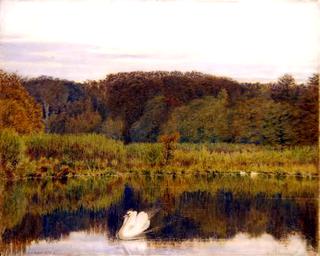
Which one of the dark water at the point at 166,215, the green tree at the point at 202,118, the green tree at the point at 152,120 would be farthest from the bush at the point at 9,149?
the green tree at the point at 202,118

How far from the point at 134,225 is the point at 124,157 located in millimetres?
407

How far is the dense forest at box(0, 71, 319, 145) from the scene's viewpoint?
4734 mm

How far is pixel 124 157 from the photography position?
15.9ft

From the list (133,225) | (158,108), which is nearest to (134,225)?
(133,225)

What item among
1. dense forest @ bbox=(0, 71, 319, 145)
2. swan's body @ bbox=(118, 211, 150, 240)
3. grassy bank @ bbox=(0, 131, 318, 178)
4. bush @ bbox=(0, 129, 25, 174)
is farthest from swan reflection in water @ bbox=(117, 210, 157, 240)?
bush @ bbox=(0, 129, 25, 174)

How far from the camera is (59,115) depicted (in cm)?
480

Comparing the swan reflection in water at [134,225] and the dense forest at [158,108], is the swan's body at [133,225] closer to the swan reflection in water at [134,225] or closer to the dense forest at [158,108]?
the swan reflection in water at [134,225]

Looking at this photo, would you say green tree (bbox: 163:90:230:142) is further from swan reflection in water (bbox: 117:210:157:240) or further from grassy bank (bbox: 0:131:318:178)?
swan reflection in water (bbox: 117:210:157:240)

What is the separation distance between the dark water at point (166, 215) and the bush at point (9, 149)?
11 centimetres

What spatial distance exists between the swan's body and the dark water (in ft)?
0.11

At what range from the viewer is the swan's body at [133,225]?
468 centimetres

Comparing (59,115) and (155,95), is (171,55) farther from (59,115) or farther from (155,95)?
(59,115)

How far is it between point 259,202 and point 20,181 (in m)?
1.35

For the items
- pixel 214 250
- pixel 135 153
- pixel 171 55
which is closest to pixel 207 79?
pixel 171 55
